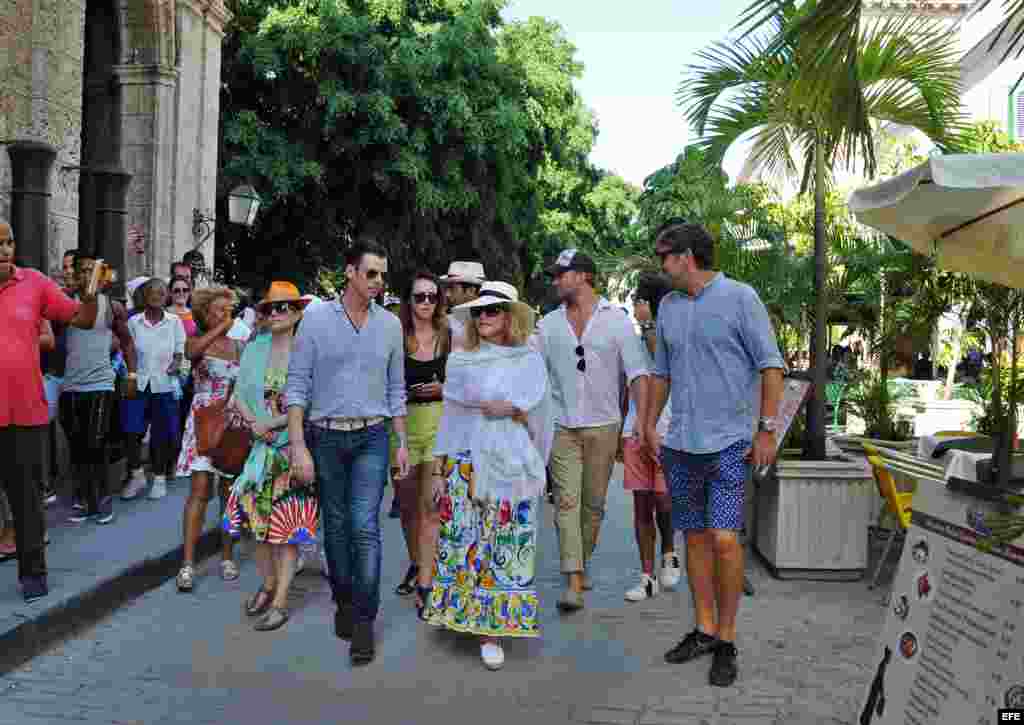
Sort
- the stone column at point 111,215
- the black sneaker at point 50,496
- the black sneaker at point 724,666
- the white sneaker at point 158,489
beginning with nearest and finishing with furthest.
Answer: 1. the black sneaker at point 724,666
2. the black sneaker at point 50,496
3. the white sneaker at point 158,489
4. the stone column at point 111,215

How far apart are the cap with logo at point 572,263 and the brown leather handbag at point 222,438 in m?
2.04

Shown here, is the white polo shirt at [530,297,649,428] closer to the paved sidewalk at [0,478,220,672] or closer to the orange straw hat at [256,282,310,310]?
the orange straw hat at [256,282,310,310]

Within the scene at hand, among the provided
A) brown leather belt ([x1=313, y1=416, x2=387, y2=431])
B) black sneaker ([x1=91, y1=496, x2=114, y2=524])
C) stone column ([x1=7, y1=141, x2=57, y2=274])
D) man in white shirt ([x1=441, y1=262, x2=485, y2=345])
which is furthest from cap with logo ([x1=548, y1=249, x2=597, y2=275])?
stone column ([x1=7, y1=141, x2=57, y2=274])

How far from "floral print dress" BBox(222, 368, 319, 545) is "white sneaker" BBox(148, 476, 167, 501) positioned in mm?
3346

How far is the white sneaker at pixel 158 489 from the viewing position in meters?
9.12

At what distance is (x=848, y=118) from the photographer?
18.9 ft

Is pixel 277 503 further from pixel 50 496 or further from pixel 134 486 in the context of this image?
pixel 134 486

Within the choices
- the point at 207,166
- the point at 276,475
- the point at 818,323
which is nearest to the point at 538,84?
the point at 207,166

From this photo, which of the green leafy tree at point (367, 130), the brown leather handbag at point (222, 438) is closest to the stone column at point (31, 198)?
the brown leather handbag at point (222, 438)

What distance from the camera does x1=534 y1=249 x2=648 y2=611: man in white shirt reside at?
6441 mm

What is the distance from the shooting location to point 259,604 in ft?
19.9

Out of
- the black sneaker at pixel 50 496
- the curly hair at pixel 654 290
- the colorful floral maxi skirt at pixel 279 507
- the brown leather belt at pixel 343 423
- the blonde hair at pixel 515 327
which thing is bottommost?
the black sneaker at pixel 50 496

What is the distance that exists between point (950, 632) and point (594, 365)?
3421mm

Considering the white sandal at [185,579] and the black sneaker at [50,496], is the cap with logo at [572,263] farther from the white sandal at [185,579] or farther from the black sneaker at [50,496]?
the black sneaker at [50,496]
